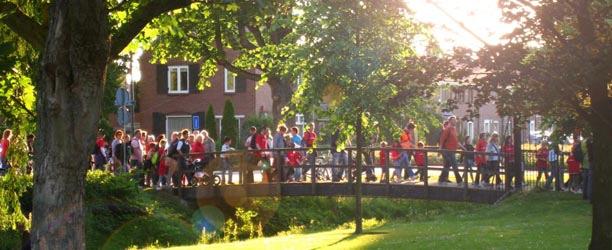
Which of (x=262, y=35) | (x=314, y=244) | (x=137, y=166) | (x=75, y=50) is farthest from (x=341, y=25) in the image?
(x=262, y=35)

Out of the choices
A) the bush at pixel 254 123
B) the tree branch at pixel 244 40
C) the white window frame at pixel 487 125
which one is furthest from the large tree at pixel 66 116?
the white window frame at pixel 487 125

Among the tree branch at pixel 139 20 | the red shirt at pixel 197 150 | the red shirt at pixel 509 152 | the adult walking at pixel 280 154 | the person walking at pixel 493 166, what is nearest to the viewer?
the tree branch at pixel 139 20

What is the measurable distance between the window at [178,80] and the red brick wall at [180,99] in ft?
1.03

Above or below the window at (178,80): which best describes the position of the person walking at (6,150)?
below

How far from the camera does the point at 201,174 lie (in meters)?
28.8

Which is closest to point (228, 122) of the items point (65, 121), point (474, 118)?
point (474, 118)

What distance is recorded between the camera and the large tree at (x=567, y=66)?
10742 mm

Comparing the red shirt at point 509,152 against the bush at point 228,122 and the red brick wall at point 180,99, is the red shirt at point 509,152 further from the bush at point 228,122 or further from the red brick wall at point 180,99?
the red brick wall at point 180,99

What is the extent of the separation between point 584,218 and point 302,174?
37.8ft

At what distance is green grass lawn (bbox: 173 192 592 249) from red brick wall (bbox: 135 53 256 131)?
3477 centimetres

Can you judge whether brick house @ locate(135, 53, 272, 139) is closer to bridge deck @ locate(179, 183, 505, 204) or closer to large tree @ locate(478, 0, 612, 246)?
bridge deck @ locate(179, 183, 505, 204)

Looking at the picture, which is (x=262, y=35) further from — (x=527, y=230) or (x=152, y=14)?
(x=152, y=14)

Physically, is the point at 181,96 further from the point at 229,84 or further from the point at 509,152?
the point at 509,152

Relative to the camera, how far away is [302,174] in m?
29.0
